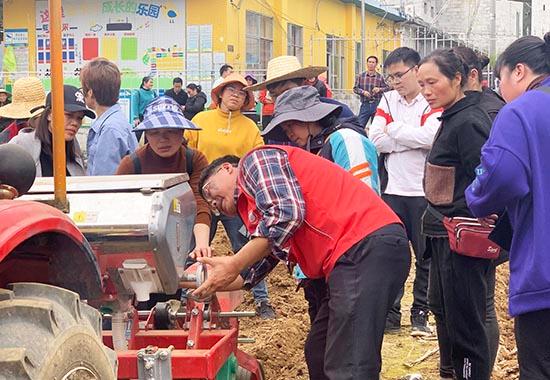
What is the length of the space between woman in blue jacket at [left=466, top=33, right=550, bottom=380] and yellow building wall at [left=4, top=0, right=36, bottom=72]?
61.9 feet

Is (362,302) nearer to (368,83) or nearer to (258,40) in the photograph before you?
(368,83)

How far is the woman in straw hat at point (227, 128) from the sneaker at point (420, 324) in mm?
1307

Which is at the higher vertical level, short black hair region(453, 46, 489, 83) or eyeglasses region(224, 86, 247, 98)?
short black hair region(453, 46, 489, 83)

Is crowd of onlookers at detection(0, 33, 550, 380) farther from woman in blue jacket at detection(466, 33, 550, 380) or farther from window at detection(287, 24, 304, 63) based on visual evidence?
window at detection(287, 24, 304, 63)

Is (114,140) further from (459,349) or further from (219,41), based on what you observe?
(219,41)

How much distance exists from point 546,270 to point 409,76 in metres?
3.06

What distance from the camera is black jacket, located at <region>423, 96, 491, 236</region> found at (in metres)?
4.54

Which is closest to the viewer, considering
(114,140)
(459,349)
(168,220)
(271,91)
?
(168,220)

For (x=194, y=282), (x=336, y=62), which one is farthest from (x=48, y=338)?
(x=336, y=62)

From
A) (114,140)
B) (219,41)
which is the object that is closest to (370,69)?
(219,41)

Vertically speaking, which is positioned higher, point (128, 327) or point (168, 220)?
point (168, 220)

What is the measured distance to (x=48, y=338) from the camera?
8.25 ft

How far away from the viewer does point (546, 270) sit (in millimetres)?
3359

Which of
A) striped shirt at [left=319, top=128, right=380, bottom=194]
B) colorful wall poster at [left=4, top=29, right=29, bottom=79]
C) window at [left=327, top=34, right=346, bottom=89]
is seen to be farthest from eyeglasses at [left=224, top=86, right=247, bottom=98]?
window at [left=327, top=34, right=346, bottom=89]
